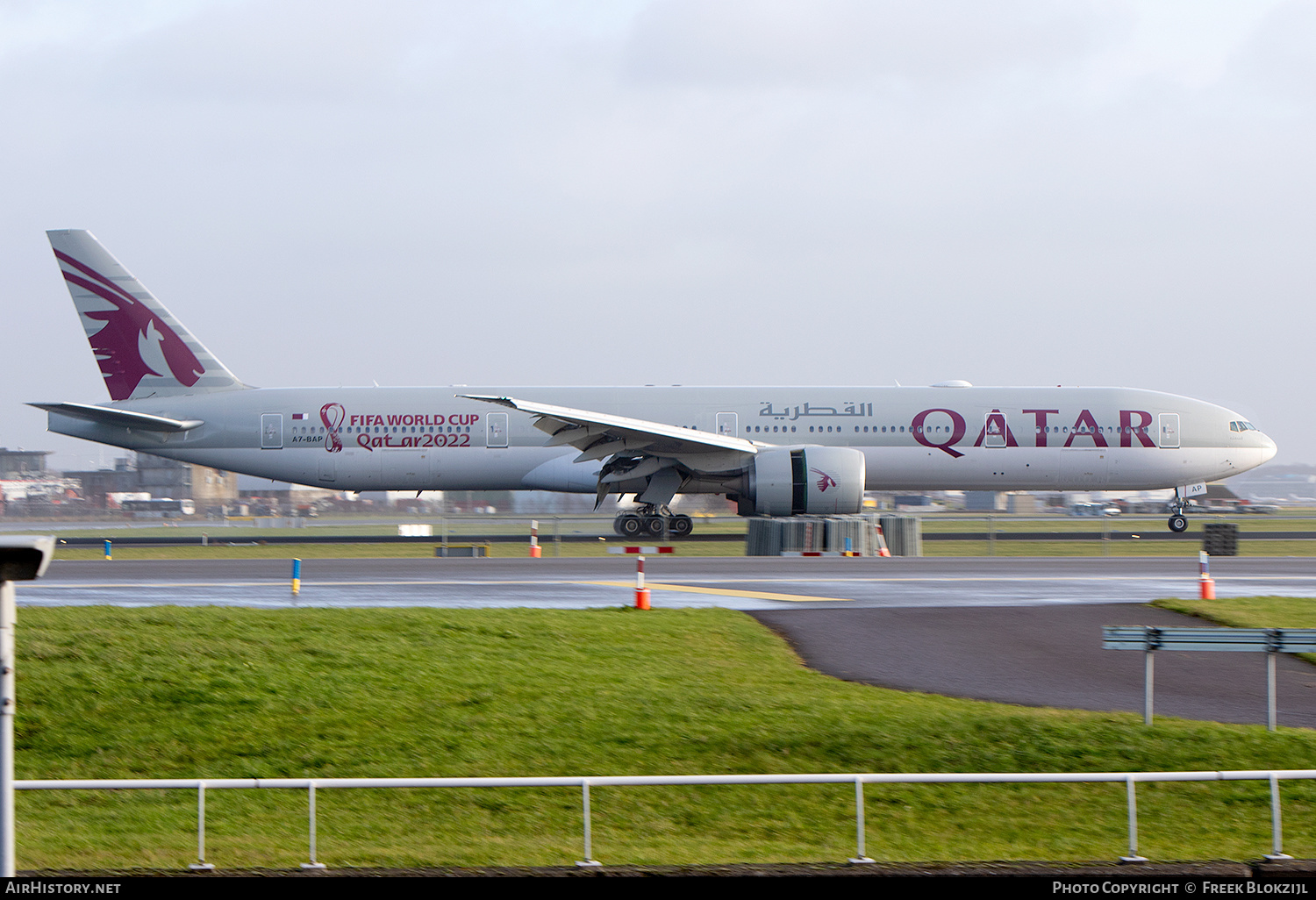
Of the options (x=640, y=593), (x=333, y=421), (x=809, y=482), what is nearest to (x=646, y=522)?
(x=809, y=482)

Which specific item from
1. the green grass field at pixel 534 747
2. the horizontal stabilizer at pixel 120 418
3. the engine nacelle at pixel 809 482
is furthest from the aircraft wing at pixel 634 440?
the green grass field at pixel 534 747

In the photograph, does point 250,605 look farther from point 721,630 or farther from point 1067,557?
point 1067,557

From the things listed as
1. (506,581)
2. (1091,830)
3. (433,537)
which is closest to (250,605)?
(506,581)

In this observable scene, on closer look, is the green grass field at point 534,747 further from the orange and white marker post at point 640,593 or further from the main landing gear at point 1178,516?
the main landing gear at point 1178,516

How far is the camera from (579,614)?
610 inches

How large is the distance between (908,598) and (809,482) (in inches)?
431

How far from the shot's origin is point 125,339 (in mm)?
34844

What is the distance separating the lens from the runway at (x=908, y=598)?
40.7ft

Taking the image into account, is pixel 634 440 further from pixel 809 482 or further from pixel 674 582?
pixel 674 582

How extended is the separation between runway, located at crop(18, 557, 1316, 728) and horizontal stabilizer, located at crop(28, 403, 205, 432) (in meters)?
6.16

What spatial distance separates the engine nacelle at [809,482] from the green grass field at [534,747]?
51.9ft

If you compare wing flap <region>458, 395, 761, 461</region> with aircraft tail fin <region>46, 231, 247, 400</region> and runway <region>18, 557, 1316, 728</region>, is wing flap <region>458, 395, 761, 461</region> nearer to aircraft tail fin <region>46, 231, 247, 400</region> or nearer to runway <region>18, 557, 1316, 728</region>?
runway <region>18, 557, 1316, 728</region>

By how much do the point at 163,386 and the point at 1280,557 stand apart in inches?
1256

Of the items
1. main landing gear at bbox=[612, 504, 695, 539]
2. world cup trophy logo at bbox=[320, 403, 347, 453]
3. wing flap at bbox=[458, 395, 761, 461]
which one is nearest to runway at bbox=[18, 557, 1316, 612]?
wing flap at bbox=[458, 395, 761, 461]
